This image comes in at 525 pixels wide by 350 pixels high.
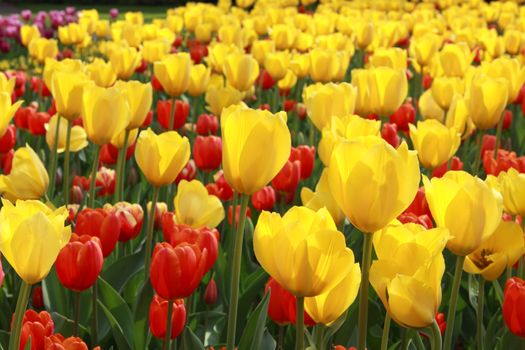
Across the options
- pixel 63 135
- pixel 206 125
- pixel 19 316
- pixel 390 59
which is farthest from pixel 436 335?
pixel 390 59

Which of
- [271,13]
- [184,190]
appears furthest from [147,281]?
[271,13]

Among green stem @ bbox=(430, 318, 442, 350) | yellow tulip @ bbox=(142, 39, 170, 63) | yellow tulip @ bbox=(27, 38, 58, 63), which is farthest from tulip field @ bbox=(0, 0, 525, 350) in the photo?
yellow tulip @ bbox=(27, 38, 58, 63)

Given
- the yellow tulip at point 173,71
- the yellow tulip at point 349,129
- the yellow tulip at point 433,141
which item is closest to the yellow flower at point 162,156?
the yellow tulip at point 349,129

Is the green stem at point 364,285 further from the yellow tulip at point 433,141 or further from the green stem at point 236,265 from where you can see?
the yellow tulip at point 433,141

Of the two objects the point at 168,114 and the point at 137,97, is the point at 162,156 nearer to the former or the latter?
the point at 137,97

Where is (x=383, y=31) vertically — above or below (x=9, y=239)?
below

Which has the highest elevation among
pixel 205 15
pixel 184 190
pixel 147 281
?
pixel 184 190

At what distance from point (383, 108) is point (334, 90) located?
534 mm

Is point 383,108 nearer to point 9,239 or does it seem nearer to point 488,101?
point 488,101

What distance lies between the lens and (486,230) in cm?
149

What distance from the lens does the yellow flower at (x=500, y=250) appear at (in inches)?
71.6

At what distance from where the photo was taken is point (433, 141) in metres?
2.62

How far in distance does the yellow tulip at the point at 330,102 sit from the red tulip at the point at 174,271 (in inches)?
45.3

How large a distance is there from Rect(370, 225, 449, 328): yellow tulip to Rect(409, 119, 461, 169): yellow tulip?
3.92 feet
